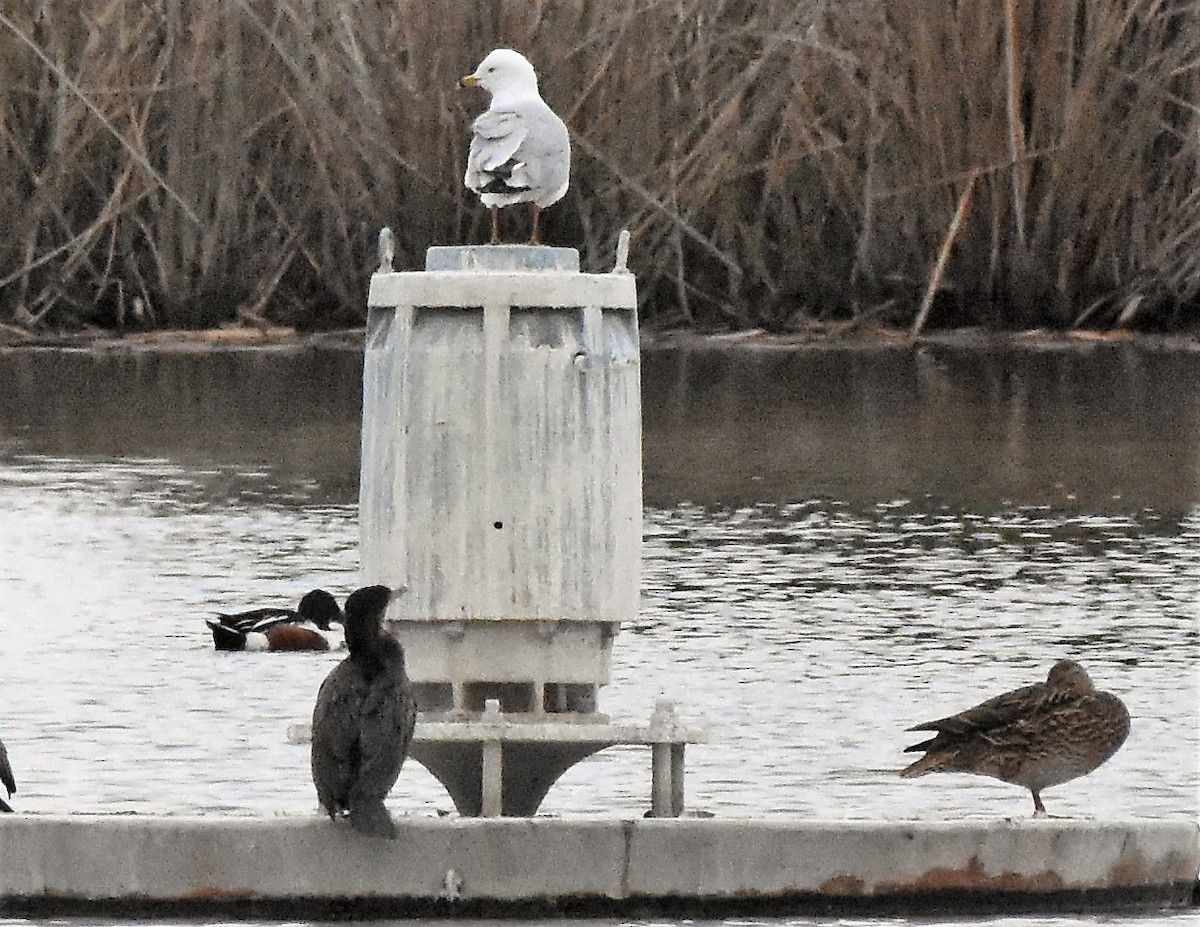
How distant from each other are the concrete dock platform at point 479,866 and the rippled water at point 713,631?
125 mm

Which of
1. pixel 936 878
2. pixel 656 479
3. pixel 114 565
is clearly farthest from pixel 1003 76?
pixel 936 878

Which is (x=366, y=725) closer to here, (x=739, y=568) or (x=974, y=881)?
(x=974, y=881)

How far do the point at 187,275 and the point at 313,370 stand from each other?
2.15 meters

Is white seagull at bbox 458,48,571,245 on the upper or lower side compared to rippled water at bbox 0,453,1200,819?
upper

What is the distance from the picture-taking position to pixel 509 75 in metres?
10.4

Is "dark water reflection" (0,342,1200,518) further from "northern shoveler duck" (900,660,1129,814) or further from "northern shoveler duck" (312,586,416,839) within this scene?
"northern shoveler duck" (312,586,416,839)

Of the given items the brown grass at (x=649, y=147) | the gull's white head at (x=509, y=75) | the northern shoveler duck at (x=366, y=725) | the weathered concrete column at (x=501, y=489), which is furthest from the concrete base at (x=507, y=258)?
the brown grass at (x=649, y=147)

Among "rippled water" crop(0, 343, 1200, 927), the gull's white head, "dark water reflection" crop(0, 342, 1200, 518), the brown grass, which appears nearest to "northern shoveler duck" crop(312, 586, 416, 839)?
"rippled water" crop(0, 343, 1200, 927)

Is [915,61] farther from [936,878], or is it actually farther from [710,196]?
[936,878]

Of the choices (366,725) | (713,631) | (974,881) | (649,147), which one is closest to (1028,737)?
(974,881)

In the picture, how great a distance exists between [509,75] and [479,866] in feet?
12.6

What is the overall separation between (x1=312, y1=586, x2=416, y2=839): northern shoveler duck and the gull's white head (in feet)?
10.1

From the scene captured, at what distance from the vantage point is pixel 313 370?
74.7ft

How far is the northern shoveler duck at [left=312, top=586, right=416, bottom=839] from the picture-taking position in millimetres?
7133
